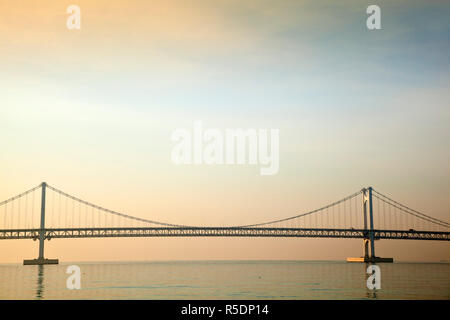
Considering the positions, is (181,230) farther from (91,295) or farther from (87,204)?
(91,295)

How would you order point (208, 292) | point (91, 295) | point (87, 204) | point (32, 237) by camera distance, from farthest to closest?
1. point (87, 204)
2. point (32, 237)
3. point (208, 292)
4. point (91, 295)

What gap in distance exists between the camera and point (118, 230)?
10400 cm

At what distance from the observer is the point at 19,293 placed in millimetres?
37000

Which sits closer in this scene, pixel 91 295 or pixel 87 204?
pixel 91 295

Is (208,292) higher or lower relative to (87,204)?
lower
